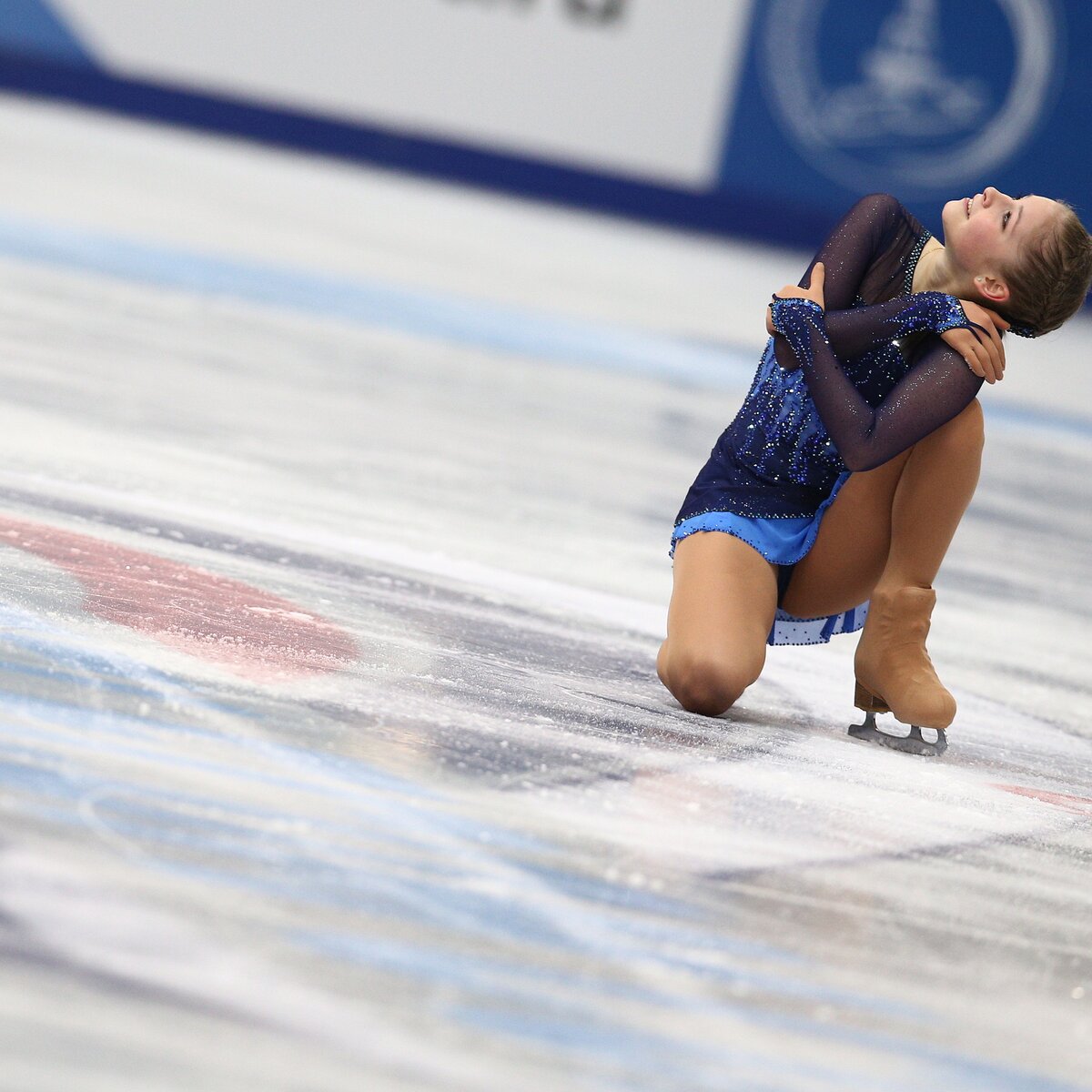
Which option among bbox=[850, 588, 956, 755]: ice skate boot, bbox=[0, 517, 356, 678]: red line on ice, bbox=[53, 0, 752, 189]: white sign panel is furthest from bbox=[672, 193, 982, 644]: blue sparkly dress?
bbox=[53, 0, 752, 189]: white sign panel

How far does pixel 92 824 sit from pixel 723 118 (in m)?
9.15

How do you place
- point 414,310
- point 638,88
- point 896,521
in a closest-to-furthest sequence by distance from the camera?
point 896,521 < point 414,310 < point 638,88

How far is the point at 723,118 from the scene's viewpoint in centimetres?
989

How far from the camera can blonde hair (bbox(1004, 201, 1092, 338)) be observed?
1.87 metres

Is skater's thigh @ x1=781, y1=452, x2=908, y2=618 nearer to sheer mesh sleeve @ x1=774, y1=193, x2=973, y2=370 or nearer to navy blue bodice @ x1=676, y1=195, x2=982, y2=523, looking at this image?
navy blue bodice @ x1=676, y1=195, x2=982, y2=523

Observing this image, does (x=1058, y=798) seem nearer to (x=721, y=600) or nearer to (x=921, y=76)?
(x=721, y=600)

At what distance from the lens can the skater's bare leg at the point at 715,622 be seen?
74.2 inches

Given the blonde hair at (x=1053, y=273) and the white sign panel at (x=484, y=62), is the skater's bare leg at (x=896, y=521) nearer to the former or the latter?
the blonde hair at (x=1053, y=273)

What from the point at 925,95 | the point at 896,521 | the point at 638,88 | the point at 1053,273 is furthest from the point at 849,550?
the point at 638,88

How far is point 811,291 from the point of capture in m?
1.96

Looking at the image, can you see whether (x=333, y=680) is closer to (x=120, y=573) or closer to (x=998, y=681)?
(x=120, y=573)

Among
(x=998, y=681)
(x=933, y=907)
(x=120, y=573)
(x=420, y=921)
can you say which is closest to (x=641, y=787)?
(x=933, y=907)

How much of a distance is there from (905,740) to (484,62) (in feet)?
28.5

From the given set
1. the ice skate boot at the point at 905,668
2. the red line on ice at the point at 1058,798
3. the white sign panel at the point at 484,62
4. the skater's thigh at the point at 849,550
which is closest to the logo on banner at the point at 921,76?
the white sign panel at the point at 484,62
